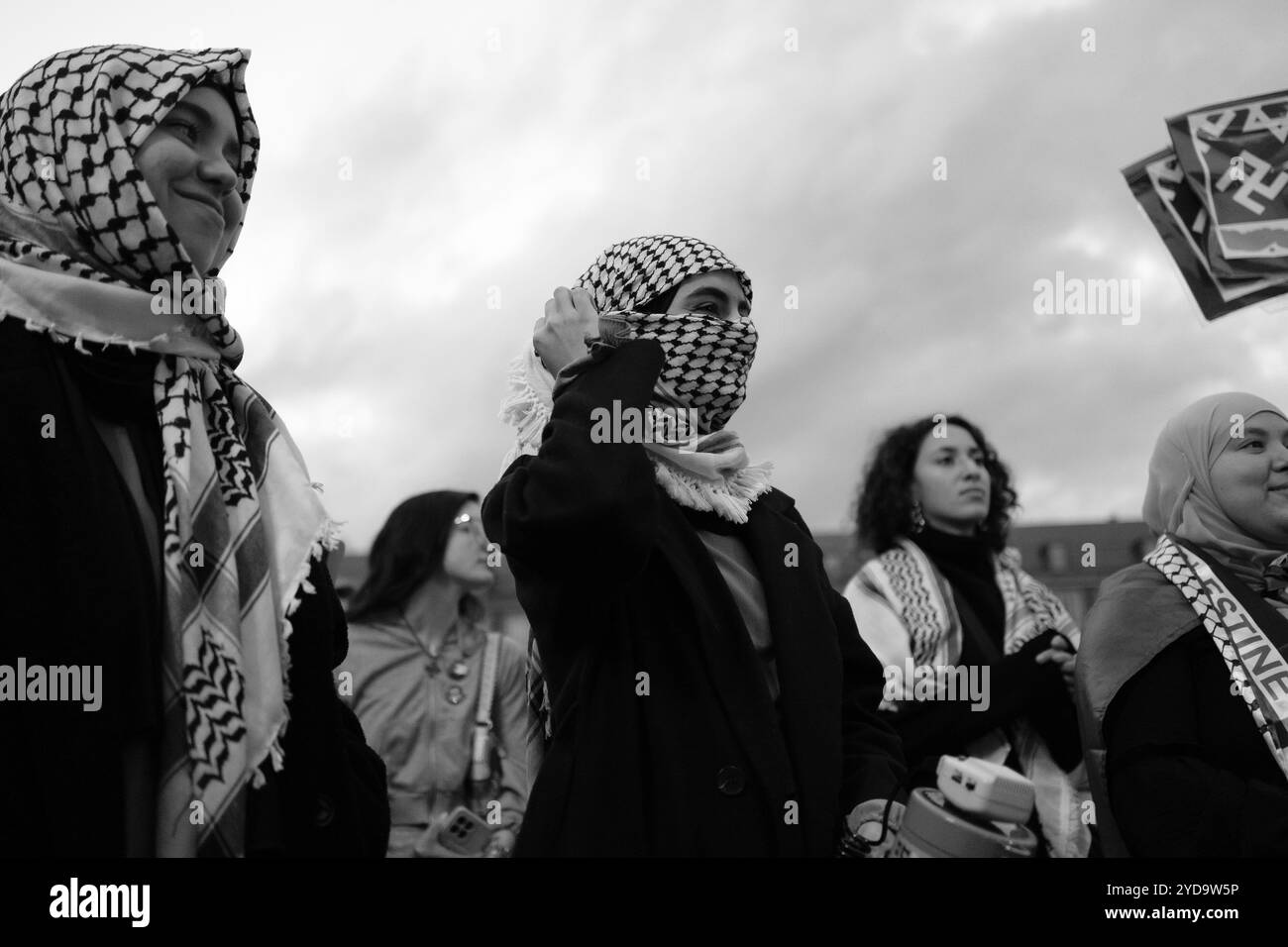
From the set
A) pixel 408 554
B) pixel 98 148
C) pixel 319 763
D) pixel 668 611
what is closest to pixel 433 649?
pixel 408 554

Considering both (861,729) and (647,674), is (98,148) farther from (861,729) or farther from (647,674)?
(861,729)

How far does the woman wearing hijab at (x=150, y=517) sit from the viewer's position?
84.0 inches

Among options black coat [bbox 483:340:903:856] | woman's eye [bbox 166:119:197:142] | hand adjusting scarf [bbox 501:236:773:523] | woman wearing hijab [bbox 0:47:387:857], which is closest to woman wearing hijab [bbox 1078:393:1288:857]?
black coat [bbox 483:340:903:856]

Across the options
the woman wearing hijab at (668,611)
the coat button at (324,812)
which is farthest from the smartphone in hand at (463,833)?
the coat button at (324,812)

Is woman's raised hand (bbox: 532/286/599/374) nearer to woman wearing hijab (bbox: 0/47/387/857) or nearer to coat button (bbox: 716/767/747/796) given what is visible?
woman wearing hijab (bbox: 0/47/387/857)

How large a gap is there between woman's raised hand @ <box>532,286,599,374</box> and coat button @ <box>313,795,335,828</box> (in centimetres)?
101

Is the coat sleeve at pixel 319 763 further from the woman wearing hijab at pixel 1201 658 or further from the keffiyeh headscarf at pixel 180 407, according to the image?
the woman wearing hijab at pixel 1201 658

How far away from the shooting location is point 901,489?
17.3 ft

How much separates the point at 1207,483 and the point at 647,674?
6.39ft

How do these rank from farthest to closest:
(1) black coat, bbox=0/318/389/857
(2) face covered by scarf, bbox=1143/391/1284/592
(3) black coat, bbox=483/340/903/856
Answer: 1. (2) face covered by scarf, bbox=1143/391/1284/592
2. (3) black coat, bbox=483/340/903/856
3. (1) black coat, bbox=0/318/389/857

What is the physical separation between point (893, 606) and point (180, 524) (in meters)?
2.96

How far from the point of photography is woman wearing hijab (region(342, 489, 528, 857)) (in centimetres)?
491

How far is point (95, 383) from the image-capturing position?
2338 mm
